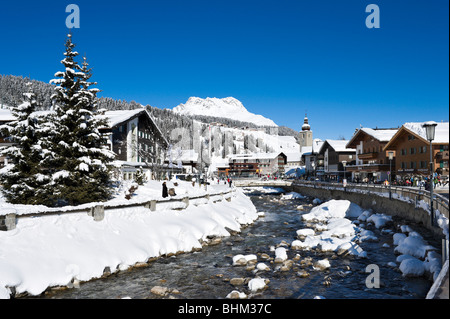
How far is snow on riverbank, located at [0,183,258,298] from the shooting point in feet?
40.8

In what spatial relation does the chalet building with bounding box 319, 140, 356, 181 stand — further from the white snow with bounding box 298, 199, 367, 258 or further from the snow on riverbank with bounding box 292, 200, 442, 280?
the snow on riverbank with bounding box 292, 200, 442, 280

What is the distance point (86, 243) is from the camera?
51.5 ft

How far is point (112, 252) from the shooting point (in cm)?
1595

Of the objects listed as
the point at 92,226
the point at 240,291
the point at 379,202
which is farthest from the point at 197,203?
the point at 379,202

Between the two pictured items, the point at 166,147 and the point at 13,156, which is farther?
the point at 166,147

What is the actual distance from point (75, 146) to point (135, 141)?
2256 cm

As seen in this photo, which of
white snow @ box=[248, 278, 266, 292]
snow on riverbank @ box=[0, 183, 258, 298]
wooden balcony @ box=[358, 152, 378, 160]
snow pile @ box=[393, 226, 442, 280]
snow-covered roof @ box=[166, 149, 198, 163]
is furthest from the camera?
snow-covered roof @ box=[166, 149, 198, 163]

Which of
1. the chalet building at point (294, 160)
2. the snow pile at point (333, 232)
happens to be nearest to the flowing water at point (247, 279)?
the snow pile at point (333, 232)

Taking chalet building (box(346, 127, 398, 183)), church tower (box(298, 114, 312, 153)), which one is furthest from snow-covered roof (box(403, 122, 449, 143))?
church tower (box(298, 114, 312, 153))

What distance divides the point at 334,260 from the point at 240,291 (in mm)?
7313

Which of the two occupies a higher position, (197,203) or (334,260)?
(197,203)

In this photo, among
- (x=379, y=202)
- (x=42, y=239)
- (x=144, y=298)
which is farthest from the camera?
(x=379, y=202)

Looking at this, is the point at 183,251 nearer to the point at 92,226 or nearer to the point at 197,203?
the point at 92,226

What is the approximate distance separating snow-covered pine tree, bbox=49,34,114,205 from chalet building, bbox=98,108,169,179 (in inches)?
520
